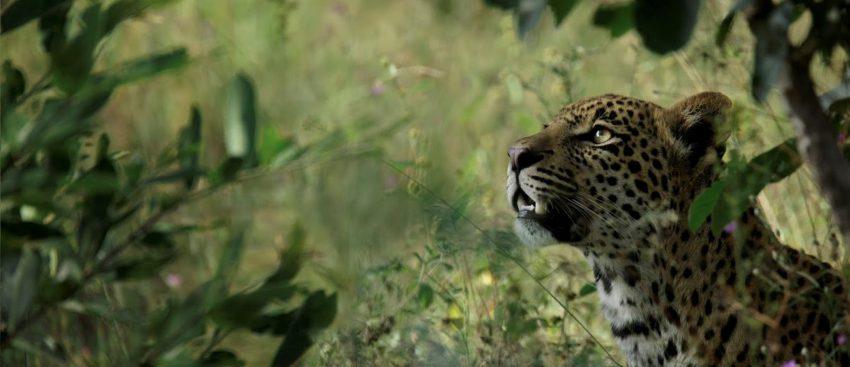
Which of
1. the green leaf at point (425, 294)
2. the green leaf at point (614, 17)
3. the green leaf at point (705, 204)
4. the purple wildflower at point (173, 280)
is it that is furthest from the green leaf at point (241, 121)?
the purple wildflower at point (173, 280)

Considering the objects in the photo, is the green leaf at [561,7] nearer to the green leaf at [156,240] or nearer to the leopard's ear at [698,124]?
the green leaf at [156,240]

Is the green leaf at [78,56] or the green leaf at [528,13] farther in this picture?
the green leaf at [528,13]

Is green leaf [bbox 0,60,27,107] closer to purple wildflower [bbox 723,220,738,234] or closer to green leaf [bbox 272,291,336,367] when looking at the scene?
green leaf [bbox 272,291,336,367]

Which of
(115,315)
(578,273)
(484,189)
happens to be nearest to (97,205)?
(115,315)

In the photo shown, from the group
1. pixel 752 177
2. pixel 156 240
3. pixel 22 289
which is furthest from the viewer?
pixel 752 177

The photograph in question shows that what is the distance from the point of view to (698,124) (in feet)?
14.0

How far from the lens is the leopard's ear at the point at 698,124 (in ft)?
13.8

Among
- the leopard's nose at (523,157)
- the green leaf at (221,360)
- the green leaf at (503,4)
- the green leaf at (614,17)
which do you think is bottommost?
the leopard's nose at (523,157)

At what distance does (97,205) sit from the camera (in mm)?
2328

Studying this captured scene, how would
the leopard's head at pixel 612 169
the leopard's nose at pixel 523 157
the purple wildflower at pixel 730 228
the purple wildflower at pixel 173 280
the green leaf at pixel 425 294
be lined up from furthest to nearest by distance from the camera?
the purple wildflower at pixel 173 280, the green leaf at pixel 425 294, the leopard's nose at pixel 523 157, the leopard's head at pixel 612 169, the purple wildflower at pixel 730 228

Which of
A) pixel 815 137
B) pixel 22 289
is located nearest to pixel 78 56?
pixel 22 289

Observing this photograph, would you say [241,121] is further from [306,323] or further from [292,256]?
[306,323]

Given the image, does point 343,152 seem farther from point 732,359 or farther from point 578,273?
point 578,273

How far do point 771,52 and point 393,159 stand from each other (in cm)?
419
